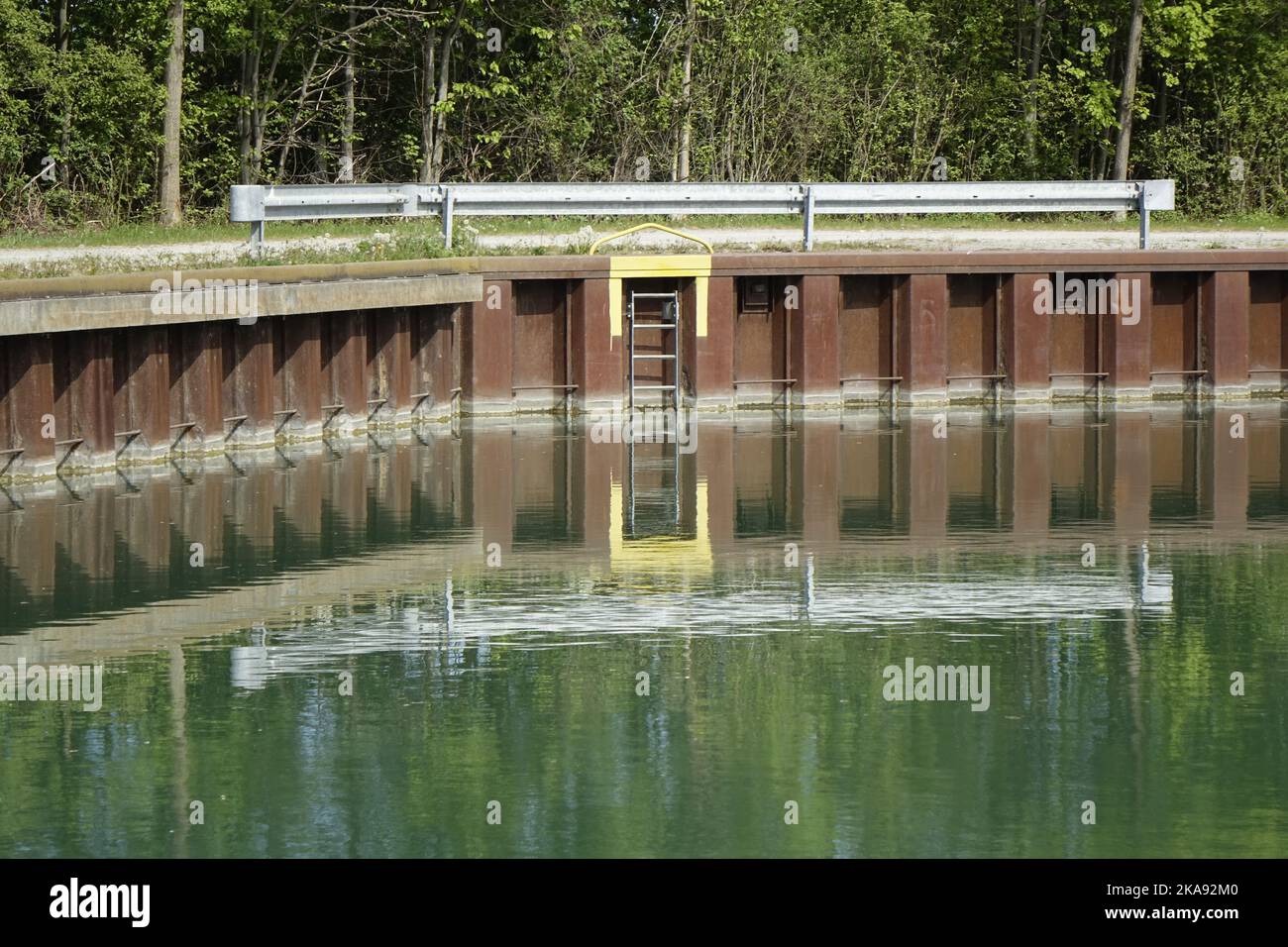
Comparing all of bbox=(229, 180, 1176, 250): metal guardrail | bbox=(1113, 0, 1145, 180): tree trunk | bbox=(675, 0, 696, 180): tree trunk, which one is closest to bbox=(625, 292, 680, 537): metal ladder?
bbox=(229, 180, 1176, 250): metal guardrail

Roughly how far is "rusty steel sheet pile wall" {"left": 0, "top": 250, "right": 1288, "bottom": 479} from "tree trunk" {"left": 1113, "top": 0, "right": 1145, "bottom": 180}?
10.7 meters

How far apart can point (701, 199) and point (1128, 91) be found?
14.4 meters

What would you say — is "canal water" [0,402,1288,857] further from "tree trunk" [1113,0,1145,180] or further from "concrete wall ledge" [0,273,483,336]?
"tree trunk" [1113,0,1145,180]

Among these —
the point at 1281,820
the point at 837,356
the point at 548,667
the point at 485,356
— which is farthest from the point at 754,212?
the point at 1281,820

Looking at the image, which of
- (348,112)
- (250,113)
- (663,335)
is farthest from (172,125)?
(663,335)

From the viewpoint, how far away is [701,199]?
2997 centimetres

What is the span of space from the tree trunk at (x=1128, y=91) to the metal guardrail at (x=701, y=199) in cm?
974

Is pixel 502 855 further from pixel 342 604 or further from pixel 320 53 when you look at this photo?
pixel 320 53

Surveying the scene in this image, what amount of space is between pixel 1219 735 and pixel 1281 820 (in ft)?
5.82

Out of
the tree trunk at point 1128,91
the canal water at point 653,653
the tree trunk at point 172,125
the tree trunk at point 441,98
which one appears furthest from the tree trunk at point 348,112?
the tree trunk at point 1128,91

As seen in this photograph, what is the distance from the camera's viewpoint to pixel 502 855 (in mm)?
11586

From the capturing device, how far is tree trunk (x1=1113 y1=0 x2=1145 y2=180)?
40.6 m

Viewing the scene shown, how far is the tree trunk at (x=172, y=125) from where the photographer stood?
34531 millimetres

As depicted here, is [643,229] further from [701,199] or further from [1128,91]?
[1128,91]
